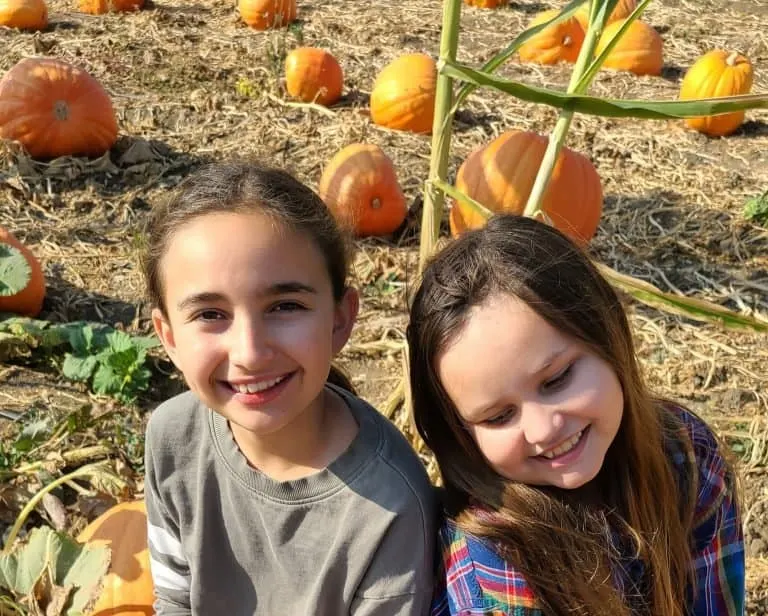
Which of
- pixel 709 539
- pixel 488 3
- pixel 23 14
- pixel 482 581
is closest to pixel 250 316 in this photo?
pixel 482 581

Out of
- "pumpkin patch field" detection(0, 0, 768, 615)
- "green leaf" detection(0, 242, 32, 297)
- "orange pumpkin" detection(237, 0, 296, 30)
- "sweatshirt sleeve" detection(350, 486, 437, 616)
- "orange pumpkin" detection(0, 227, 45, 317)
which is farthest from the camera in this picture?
"orange pumpkin" detection(237, 0, 296, 30)

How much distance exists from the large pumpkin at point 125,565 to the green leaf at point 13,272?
1.01 metres

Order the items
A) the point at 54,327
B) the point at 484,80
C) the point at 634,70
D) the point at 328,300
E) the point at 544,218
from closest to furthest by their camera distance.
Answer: the point at 328,300
the point at 484,80
the point at 544,218
the point at 54,327
the point at 634,70

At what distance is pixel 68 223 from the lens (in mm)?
4043

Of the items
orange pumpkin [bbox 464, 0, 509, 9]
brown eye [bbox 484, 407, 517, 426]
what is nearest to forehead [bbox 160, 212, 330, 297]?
brown eye [bbox 484, 407, 517, 426]

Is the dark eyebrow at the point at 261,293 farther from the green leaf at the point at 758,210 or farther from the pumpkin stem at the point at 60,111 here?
the pumpkin stem at the point at 60,111

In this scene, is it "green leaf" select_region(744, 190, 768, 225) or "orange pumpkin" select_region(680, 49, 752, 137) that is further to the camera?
"orange pumpkin" select_region(680, 49, 752, 137)

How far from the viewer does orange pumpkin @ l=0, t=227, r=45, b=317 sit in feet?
10.5

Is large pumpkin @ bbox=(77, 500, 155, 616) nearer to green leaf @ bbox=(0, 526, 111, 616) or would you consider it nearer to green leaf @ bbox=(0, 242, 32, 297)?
green leaf @ bbox=(0, 526, 111, 616)

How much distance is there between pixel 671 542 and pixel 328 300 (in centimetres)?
80

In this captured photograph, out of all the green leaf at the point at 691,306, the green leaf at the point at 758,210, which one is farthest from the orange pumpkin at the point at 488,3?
the green leaf at the point at 691,306

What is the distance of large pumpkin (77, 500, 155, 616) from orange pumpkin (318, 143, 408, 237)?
1.81 metres

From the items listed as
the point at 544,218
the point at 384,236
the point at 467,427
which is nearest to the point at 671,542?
the point at 467,427

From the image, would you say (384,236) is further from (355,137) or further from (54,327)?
(54,327)
